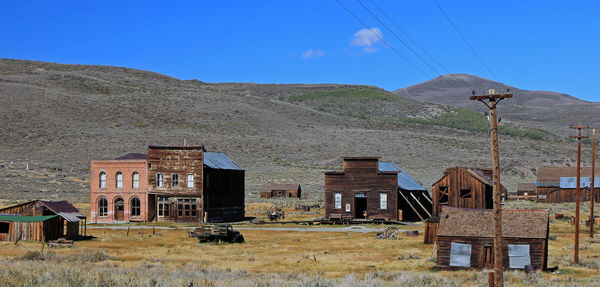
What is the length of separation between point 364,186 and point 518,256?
2656cm

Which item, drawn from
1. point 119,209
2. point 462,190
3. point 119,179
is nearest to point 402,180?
point 462,190

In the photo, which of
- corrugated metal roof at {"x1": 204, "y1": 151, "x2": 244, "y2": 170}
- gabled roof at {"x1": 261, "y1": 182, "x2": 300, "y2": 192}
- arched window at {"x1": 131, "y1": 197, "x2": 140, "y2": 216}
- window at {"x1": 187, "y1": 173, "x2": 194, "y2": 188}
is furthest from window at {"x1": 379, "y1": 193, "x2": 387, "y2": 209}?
gabled roof at {"x1": 261, "y1": 182, "x2": 300, "y2": 192}

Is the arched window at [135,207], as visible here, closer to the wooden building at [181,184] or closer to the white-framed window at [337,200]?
the wooden building at [181,184]

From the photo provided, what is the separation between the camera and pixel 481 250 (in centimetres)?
2586

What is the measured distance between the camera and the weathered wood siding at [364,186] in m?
51.6

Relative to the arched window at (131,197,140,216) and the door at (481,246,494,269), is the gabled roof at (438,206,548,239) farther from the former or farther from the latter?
the arched window at (131,197,140,216)

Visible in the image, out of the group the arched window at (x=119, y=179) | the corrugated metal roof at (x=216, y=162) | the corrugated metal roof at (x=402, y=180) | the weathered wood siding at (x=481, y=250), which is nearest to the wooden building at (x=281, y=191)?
the corrugated metal roof at (x=216, y=162)

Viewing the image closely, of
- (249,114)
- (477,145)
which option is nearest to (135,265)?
(477,145)

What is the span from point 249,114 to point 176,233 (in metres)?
99.7

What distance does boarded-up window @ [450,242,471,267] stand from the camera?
26.0m

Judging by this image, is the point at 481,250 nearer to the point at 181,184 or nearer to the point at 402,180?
the point at 402,180

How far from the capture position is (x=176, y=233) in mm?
42750

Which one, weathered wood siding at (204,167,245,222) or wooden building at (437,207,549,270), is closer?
wooden building at (437,207,549,270)

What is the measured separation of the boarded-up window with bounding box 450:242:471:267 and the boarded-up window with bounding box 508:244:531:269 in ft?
4.89
